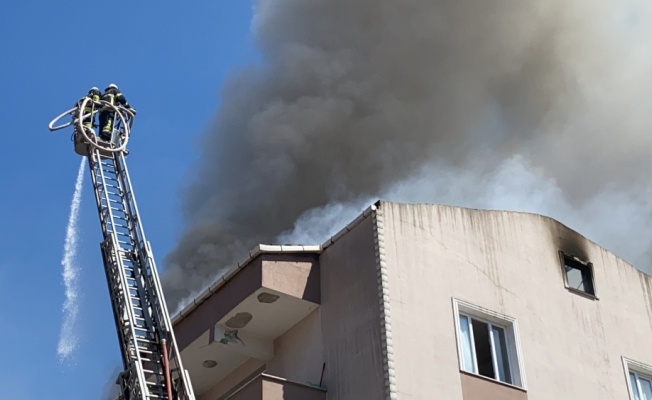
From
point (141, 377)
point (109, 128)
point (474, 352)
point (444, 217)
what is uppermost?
point (109, 128)

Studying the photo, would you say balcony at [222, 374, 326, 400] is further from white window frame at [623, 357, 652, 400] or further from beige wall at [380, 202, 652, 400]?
white window frame at [623, 357, 652, 400]

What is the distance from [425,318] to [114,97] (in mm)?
6743

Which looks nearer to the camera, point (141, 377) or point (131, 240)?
point (141, 377)

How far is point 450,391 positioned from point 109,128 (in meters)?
7.41

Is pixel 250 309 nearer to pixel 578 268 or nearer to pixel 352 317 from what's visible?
pixel 352 317

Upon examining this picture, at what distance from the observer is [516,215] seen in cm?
2030

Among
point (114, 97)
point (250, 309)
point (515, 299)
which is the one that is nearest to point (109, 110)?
point (114, 97)

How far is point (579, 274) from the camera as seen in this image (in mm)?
20891

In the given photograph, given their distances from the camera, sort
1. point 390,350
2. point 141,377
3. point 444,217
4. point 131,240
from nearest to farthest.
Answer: point 141,377 < point 390,350 < point 131,240 < point 444,217

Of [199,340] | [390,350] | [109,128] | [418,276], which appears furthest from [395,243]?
[109,128]

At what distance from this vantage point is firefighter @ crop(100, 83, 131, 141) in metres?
18.9

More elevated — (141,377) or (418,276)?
(418,276)

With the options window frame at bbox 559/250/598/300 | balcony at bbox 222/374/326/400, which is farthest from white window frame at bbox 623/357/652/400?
balcony at bbox 222/374/326/400

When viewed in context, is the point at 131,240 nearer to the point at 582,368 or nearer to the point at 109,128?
the point at 109,128
